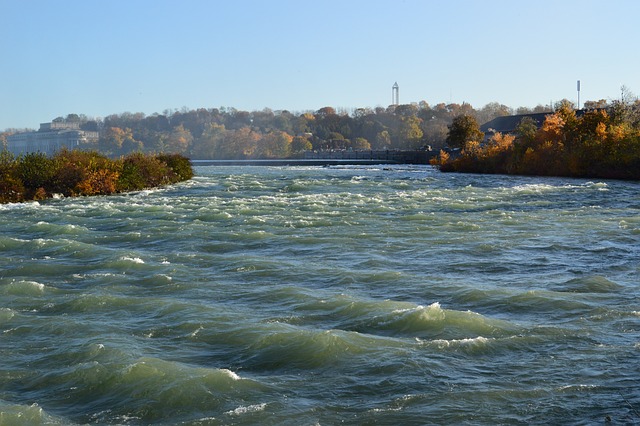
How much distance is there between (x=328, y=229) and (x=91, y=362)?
1426 centimetres

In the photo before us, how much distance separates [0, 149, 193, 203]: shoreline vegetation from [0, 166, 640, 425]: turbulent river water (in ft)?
46.6

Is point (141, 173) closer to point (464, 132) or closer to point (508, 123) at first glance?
point (464, 132)

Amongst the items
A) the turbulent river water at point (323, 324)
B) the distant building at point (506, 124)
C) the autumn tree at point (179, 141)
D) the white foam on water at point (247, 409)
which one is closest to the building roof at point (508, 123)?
the distant building at point (506, 124)

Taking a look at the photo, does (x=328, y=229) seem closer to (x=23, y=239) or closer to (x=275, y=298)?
(x=23, y=239)

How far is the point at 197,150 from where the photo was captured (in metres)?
182

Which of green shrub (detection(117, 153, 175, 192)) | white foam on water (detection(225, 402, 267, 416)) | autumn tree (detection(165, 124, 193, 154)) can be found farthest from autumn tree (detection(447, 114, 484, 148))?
autumn tree (detection(165, 124, 193, 154))

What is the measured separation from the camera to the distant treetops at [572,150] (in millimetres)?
50656

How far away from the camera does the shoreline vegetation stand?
122 ft

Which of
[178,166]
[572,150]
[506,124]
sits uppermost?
[506,124]

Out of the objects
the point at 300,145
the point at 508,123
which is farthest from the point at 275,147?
the point at 508,123

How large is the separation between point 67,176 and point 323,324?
31.8m

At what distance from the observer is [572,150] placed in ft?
182

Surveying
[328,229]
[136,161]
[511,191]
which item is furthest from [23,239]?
[136,161]

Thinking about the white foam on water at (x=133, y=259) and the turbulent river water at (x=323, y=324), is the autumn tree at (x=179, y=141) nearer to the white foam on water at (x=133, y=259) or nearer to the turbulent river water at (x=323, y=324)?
the turbulent river water at (x=323, y=324)
